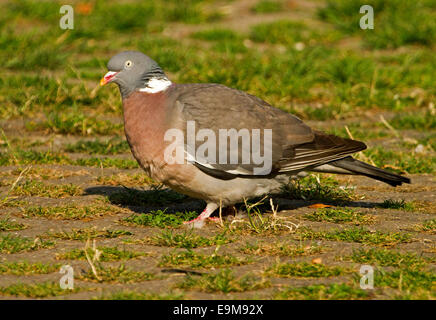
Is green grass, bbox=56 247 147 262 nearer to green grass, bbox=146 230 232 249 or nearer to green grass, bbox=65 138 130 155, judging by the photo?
green grass, bbox=146 230 232 249

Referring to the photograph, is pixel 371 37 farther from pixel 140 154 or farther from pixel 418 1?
pixel 140 154

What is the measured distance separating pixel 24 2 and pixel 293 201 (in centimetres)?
712

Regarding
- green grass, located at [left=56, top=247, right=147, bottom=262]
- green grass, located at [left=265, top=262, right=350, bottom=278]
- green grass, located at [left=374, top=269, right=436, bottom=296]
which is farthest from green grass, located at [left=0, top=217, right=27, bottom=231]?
green grass, located at [left=374, top=269, right=436, bottom=296]

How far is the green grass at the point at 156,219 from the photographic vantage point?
517 cm

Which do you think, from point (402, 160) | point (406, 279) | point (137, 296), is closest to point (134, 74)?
point (137, 296)

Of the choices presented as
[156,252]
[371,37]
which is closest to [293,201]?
[156,252]

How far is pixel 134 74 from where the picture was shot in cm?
545

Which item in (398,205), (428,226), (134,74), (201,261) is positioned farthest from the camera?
(398,205)

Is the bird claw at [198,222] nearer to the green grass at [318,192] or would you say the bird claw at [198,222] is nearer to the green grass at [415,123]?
the green grass at [318,192]

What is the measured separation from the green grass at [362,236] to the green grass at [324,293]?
3.06ft

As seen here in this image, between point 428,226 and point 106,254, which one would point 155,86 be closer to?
point 106,254

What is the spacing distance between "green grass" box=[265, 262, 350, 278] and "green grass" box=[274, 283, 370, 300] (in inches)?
10.1

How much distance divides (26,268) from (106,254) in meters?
0.47

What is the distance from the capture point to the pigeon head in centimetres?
542
